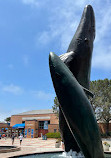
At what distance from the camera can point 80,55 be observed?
17.7 feet

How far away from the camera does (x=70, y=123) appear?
11.4 feet

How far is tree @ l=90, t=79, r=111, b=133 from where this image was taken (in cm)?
2878

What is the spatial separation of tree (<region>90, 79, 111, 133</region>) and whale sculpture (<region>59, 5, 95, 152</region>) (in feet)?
78.8

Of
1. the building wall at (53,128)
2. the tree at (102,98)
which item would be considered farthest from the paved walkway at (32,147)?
the building wall at (53,128)

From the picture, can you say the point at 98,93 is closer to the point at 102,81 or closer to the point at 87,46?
the point at 102,81

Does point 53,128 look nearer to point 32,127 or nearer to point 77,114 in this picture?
point 32,127

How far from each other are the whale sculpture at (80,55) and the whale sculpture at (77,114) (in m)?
1.71

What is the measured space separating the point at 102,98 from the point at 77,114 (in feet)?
88.5

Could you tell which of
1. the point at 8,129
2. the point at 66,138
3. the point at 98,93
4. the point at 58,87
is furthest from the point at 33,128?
the point at 58,87

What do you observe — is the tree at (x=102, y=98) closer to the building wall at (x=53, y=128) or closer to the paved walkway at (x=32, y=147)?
the paved walkway at (x=32, y=147)

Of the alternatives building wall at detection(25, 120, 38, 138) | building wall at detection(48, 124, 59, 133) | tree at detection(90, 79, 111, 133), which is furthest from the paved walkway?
building wall at detection(48, 124, 59, 133)

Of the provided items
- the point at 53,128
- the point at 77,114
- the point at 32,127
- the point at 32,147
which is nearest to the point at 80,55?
the point at 77,114

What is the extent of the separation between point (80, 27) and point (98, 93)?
83.8 feet

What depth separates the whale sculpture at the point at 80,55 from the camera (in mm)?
5379
